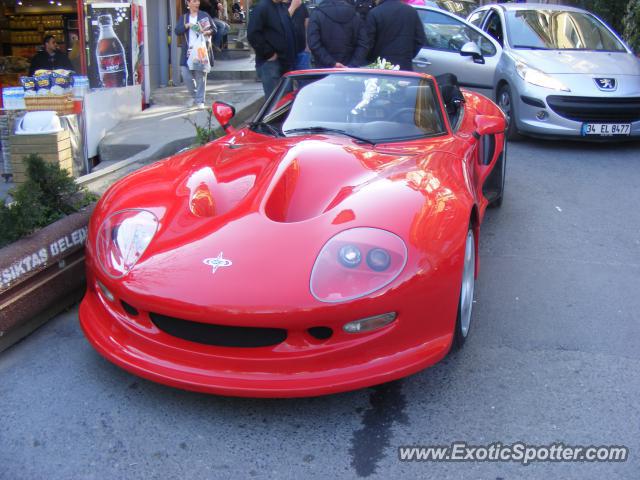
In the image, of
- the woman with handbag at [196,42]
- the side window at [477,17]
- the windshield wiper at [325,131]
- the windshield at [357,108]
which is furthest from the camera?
the side window at [477,17]

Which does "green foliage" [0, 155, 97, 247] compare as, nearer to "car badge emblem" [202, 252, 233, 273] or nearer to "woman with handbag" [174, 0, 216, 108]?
"car badge emblem" [202, 252, 233, 273]

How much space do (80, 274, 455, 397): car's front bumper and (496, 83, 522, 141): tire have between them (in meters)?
5.83

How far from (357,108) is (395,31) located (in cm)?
353

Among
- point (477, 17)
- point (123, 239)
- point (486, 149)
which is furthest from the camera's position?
point (477, 17)

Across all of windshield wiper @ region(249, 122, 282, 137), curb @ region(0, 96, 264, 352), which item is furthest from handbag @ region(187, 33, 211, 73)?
curb @ region(0, 96, 264, 352)

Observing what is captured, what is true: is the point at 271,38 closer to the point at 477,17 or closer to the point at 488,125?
the point at 477,17

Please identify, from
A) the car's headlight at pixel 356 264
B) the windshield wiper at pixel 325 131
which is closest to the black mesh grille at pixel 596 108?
the windshield wiper at pixel 325 131

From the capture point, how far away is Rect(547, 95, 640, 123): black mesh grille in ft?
24.7

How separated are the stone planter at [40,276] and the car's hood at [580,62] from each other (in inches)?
231

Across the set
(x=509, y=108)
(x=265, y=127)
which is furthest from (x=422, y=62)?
(x=265, y=127)

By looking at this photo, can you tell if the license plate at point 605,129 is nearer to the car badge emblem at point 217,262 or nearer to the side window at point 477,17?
the side window at point 477,17

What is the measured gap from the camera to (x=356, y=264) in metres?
2.77

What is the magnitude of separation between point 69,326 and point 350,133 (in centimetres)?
193

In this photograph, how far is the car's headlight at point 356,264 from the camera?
2684 mm
